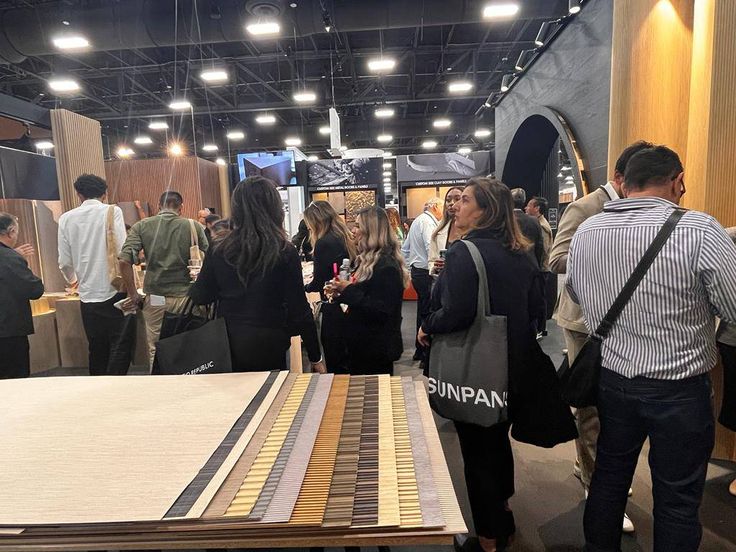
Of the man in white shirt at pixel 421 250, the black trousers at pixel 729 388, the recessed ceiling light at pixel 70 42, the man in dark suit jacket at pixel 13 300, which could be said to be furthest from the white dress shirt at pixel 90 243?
the recessed ceiling light at pixel 70 42

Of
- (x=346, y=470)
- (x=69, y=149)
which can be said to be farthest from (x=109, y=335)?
(x=346, y=470)

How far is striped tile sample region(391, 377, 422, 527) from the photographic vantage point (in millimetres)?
637

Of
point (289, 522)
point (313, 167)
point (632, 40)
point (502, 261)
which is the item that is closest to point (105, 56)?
point (313, 167)

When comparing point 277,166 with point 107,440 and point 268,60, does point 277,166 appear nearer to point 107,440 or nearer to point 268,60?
point 268,60

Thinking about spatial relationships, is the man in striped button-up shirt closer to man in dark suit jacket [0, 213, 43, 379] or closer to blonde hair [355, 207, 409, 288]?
blonde hair [355, 207, 409, 288]

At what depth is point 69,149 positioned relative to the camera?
541 cm

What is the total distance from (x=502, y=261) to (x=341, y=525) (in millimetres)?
1236

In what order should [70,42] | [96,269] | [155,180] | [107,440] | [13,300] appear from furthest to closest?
1. [155,180]
2. [70,42]
3. [96,269]
4. [13,300]
5. [107,440]

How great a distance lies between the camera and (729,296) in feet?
4.25

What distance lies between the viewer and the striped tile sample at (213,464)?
2.11ft

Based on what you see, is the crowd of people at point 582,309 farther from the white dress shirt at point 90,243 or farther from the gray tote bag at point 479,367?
the white dress shirt at point 90,243

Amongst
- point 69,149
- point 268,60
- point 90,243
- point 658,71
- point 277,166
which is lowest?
point 90,243

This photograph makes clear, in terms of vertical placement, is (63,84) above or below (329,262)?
above

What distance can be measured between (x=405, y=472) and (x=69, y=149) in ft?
20.2
